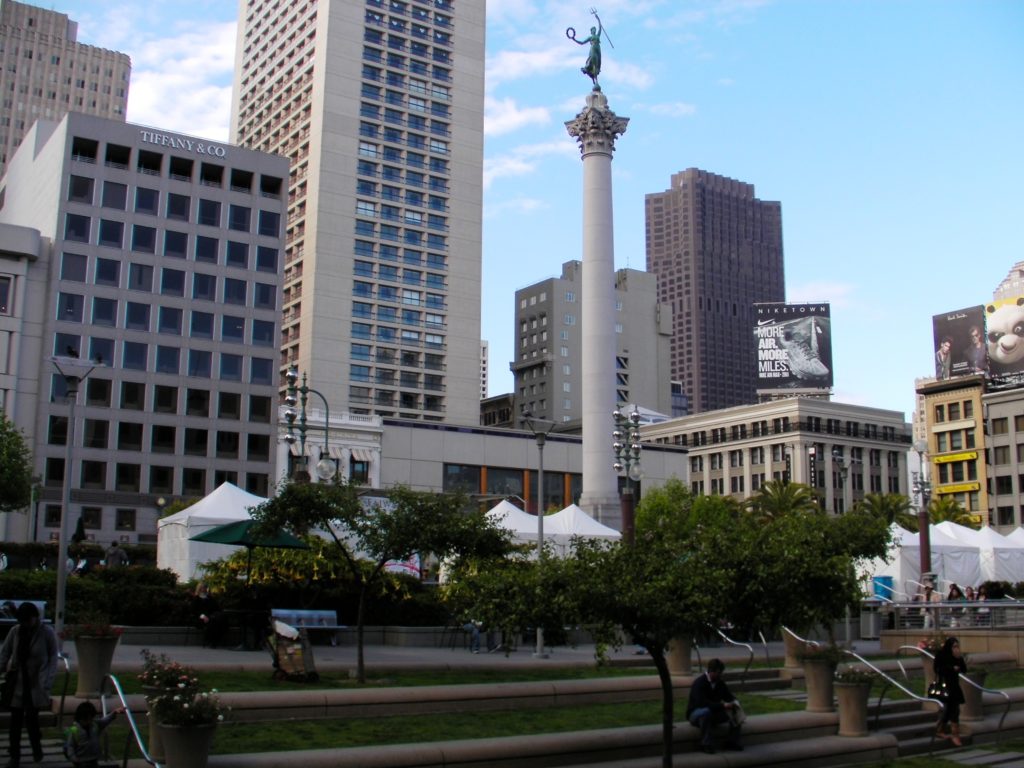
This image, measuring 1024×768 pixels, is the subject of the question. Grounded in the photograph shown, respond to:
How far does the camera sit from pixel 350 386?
366 feet

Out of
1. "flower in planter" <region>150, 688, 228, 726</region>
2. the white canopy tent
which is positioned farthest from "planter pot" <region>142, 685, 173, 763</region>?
the white canopy tent

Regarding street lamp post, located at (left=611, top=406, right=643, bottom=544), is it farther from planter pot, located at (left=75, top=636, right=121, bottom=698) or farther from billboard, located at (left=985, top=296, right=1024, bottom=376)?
billboard, located at (left=985, top=296, right=1024, bottom=376)

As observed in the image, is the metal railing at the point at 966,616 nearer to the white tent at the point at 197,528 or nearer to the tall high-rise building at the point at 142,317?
the white tent at the point at 197,528

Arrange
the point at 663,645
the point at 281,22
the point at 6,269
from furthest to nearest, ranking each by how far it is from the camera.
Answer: the point at 281,22
the point at 6,269
the point at 663,645

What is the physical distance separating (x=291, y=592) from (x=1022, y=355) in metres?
91.3

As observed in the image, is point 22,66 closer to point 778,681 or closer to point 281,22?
point 281,22

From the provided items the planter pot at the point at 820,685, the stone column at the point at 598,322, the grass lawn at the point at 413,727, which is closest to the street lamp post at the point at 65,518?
the grass lawn at the point at 413,727

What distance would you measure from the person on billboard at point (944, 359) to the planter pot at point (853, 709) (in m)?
97.1

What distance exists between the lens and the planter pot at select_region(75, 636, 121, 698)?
15539mm

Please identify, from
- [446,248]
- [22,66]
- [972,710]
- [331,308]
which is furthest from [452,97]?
[972,710]

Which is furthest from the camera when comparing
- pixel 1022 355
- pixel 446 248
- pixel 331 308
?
pixel 446 248

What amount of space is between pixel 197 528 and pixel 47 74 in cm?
15176

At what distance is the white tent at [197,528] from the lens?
30.8 metres

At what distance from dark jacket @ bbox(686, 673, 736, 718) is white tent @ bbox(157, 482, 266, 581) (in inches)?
697
